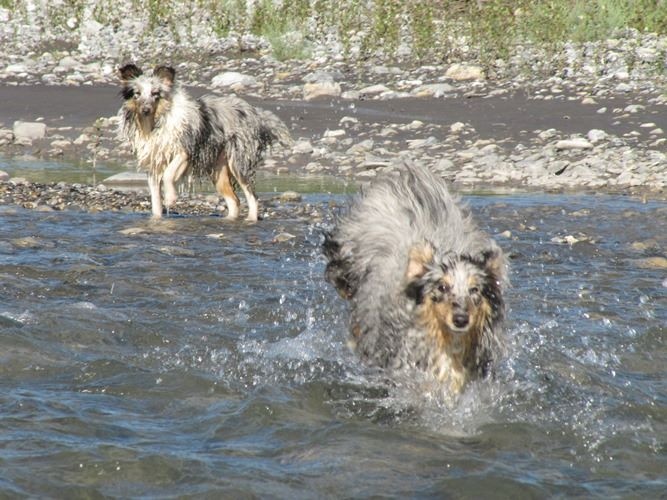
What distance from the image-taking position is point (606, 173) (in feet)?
47.0

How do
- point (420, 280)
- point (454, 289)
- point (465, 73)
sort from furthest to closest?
point (465, 73) → point (420, 280) → point (454, 289)

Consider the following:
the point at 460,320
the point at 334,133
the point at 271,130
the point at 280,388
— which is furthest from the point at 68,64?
the point at 460,320

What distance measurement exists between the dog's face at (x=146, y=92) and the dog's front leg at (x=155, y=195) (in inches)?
19.6

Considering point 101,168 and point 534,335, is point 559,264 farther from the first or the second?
point 101,168

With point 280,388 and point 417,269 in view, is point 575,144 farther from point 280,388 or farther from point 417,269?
point 280,388

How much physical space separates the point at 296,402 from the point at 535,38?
1544 centimetres

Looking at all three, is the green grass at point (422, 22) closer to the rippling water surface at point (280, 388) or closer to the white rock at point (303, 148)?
the white rock at point (303, 148)

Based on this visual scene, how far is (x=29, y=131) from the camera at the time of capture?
1761cm

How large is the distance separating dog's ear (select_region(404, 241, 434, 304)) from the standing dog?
6.24 m

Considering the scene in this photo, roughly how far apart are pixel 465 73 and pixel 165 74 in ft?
28.2

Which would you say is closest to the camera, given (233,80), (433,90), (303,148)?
(303,148)

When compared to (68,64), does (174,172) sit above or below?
below

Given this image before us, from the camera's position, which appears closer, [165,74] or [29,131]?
[165,74]

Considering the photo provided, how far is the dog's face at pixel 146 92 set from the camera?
1163 cm
